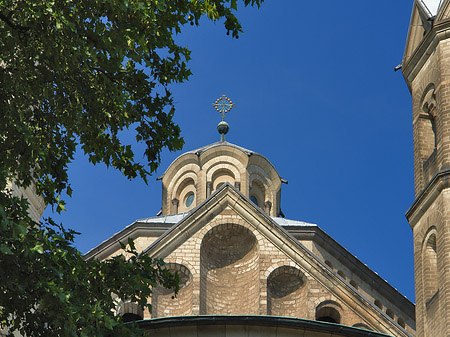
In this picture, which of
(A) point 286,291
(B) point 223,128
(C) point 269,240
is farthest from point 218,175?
(A) point 286,291

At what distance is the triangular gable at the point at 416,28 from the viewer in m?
28.4

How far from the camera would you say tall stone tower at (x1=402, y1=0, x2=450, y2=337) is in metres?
25.7

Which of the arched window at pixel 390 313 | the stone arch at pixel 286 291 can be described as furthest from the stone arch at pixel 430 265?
the arched window at pixel 390 313

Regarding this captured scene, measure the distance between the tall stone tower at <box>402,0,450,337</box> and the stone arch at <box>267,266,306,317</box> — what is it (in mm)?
4051

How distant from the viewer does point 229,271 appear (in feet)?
104

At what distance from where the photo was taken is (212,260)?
31484 mm

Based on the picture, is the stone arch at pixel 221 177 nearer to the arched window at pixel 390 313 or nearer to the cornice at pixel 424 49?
the arched window at pixel 390 313

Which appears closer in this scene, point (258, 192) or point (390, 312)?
point (390, 312)

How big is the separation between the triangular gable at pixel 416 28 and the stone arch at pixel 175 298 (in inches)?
295

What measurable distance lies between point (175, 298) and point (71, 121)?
13.9m

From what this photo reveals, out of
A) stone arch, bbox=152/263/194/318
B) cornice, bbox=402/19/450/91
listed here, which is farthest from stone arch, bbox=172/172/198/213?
cornice, bbox=402/19/450/91

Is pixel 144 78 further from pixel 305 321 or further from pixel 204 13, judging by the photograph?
pixel 305 321

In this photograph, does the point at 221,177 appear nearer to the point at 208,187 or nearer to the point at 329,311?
the point at 208,187

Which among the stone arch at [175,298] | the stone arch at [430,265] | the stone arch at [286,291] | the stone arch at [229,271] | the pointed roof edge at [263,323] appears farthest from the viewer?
the stone arch at [229,271]
